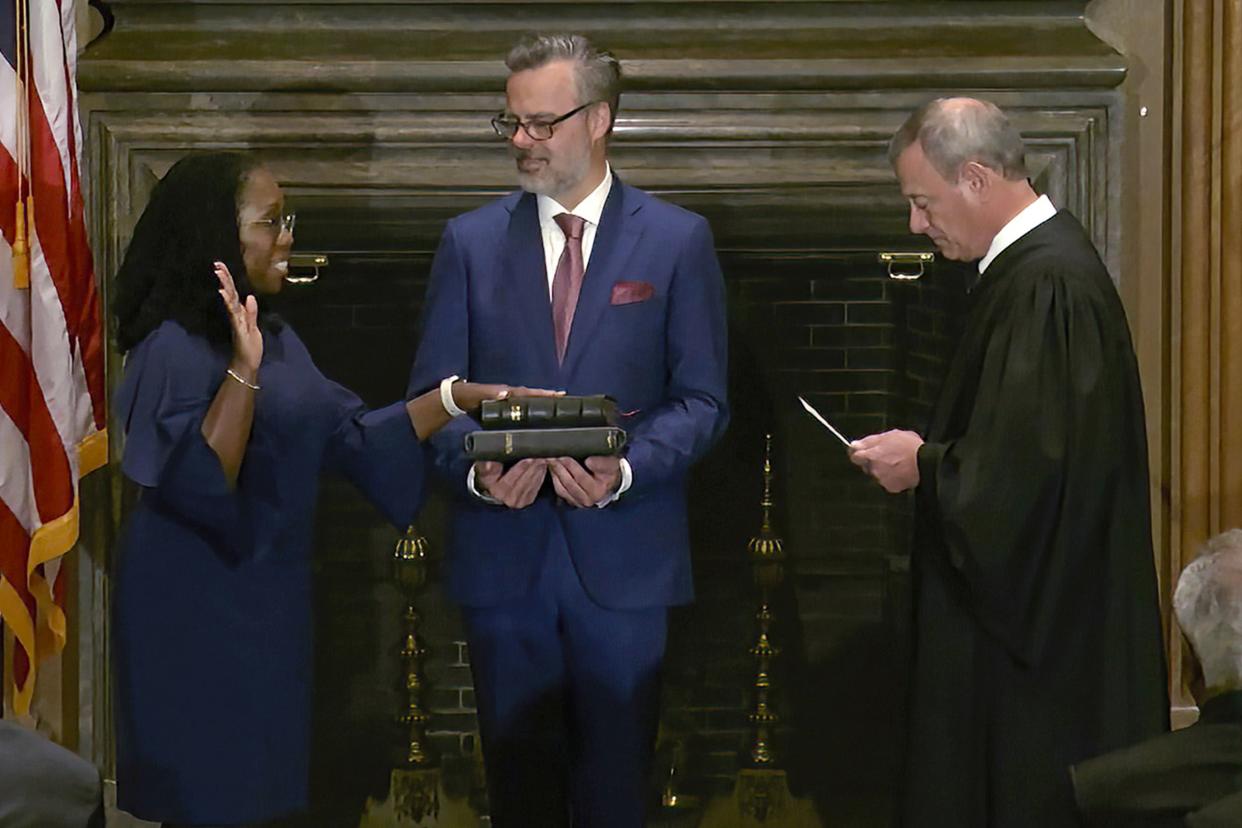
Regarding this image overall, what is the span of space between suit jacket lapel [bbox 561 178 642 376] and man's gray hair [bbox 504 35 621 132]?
218 millimetres

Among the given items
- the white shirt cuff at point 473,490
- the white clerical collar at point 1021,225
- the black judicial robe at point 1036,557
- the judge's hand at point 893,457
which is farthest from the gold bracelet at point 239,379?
the white clerical collar at point 1021,225

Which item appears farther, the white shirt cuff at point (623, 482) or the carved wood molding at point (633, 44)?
the carved wood molding at point (633, 44)

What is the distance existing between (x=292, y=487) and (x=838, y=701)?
73.7 inches

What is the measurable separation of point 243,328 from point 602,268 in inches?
28.4

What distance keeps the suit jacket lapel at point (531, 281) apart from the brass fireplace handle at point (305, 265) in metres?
0.97

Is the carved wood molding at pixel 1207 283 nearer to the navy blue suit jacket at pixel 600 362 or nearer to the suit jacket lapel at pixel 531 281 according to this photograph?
the navy blue suit jacket at pixel 600 362

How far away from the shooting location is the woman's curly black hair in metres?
3.94

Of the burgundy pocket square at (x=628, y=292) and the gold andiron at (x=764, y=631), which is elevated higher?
the burgundy pocket square at (x=628, y=292)

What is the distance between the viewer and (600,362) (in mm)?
3914

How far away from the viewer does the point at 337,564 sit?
5.26 m

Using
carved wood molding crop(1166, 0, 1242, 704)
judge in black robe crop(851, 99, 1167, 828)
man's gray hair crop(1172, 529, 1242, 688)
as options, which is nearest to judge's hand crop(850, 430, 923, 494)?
judge in black robe crop(851, 99, 1167, 828)

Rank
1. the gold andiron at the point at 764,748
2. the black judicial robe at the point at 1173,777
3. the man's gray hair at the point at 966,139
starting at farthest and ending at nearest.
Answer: the gold andiron at the point at 764,748 < the man's gray hair at the point at 966,139 < the black judicial robe at the point at 1173,777

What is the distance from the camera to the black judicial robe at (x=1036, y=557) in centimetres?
361

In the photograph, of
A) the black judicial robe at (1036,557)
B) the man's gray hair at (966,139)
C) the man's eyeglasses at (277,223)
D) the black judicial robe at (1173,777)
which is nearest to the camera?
the black judicial robe at (1173,777)
